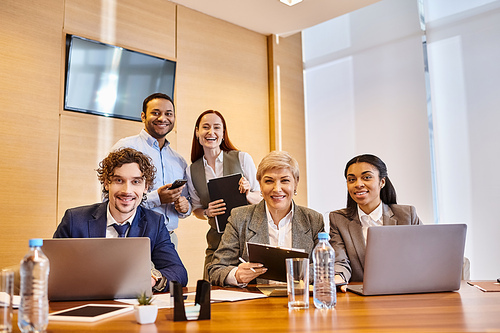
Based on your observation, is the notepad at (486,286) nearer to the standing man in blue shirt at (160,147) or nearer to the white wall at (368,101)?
the standing man in blue shirt at (160,147)

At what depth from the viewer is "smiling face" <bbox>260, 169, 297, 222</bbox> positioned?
91.4 inches

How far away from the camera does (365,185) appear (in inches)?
97.0

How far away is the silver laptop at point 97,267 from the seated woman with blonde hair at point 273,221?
58 cm

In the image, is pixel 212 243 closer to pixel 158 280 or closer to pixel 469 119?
pixel 158 280

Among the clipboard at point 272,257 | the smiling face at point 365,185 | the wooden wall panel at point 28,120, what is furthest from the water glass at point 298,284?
the wooden wall panel at point 28,120

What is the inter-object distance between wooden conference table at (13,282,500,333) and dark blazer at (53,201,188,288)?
0.48 m

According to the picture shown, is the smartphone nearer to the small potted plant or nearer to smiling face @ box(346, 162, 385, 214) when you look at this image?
smiling face @ box(346, 162, 385, 214)

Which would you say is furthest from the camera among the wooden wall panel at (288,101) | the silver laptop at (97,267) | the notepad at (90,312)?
the wooden wall panel at (288,101)

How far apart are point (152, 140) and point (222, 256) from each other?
122cm

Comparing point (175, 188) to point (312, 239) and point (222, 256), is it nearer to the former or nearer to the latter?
point (222, 256)

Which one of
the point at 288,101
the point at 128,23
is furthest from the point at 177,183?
the point at 288,101

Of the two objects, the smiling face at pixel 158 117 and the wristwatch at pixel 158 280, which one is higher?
the smiling face at pixel 158 117

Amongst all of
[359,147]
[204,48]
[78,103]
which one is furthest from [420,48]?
[78,103]

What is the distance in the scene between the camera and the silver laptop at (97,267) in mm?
1607
